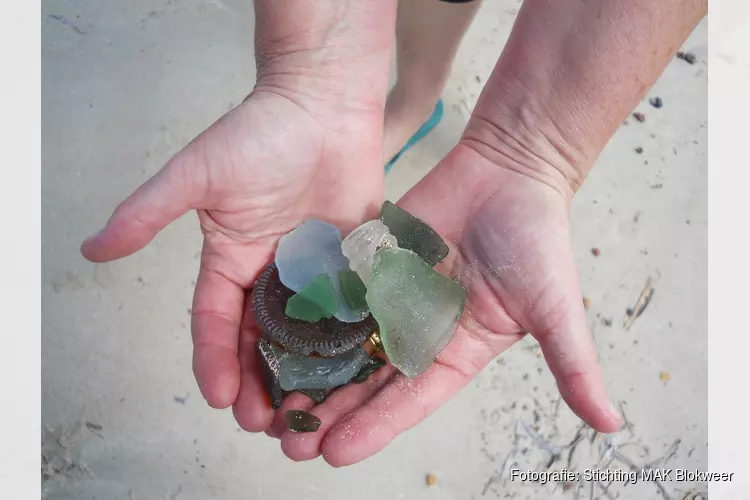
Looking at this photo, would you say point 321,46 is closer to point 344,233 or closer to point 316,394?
point 344,233

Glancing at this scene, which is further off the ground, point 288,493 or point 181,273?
point 181,273

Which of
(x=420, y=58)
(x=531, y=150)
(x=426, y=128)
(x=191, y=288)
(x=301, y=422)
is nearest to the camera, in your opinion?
(x=301, y=422)

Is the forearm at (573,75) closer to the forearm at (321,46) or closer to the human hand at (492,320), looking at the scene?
the human hand at (492,320)

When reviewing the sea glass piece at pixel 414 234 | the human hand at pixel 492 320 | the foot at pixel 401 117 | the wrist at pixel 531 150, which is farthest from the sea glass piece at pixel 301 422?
the foot at pixel 401 117

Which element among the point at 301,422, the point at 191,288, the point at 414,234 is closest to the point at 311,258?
the point at 414,234

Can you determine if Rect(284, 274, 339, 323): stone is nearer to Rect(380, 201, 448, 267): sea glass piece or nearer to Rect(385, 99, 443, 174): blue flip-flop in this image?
Rect(380, 201, 448, 267): sea glass piece
